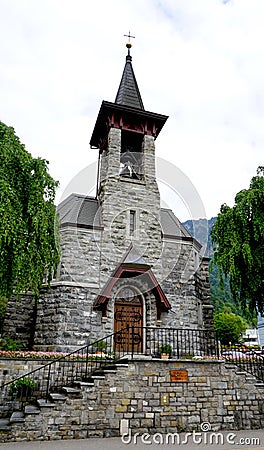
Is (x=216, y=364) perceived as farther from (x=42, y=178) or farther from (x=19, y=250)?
(x=42, y=178)

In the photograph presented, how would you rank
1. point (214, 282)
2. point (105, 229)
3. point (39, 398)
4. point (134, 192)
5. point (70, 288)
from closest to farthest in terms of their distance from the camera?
point (39, 398) < point (70, 288) < point (105, 229) < point (134, 192) < point (214, 282)

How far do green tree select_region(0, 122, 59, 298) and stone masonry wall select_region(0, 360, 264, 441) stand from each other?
8.33 ft

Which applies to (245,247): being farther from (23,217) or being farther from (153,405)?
(23,217)

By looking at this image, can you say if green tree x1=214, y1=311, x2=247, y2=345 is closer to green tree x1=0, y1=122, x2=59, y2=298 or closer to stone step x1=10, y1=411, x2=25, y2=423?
green tree x1=0, y1=122, x2=59, y2=298

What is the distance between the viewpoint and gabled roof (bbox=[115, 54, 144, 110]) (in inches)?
736

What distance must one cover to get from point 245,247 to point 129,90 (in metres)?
12.0

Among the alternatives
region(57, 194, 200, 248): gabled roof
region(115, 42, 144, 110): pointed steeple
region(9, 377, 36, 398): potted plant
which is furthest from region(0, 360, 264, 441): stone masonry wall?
region(115, 42, 144, 110): pointed steeple

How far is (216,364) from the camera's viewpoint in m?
9.43

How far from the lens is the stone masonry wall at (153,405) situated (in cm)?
777

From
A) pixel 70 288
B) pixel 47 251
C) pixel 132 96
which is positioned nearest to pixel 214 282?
pixel 132 96

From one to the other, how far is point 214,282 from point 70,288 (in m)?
35.9

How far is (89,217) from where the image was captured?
15.0m

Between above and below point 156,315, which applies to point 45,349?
below

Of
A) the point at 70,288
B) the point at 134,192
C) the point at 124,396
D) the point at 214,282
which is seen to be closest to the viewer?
the point at 124,396
